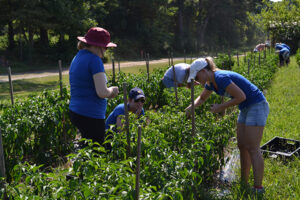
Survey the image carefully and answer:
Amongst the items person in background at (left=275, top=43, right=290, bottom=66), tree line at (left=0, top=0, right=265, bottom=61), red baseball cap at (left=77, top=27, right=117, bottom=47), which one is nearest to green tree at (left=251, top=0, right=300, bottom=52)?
tree line at (left=0, top=0, right=265, bottom=61)

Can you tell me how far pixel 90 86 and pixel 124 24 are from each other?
3003cm

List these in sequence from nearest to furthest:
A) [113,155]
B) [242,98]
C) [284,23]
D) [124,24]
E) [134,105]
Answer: [113,155] < [242,98] < [134,105] < [284,23] < [124,24]

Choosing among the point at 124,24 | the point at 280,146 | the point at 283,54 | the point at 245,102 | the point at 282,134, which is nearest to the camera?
the point at 245,102

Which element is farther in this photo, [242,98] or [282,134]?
[282,134]

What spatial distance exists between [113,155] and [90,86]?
2.44ft

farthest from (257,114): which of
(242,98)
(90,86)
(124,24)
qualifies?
(124,24)

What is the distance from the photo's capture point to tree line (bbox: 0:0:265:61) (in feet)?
70.7

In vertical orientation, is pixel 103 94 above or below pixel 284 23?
below

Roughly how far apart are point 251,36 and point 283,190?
2323 inches

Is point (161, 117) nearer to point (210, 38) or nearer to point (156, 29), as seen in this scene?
point (156, 29)

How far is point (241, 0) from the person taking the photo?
148 feet

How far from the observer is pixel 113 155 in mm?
Answer: 3104

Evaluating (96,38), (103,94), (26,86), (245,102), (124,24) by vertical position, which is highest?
(124,24)

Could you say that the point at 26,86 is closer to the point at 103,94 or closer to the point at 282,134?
the point at 282,134
